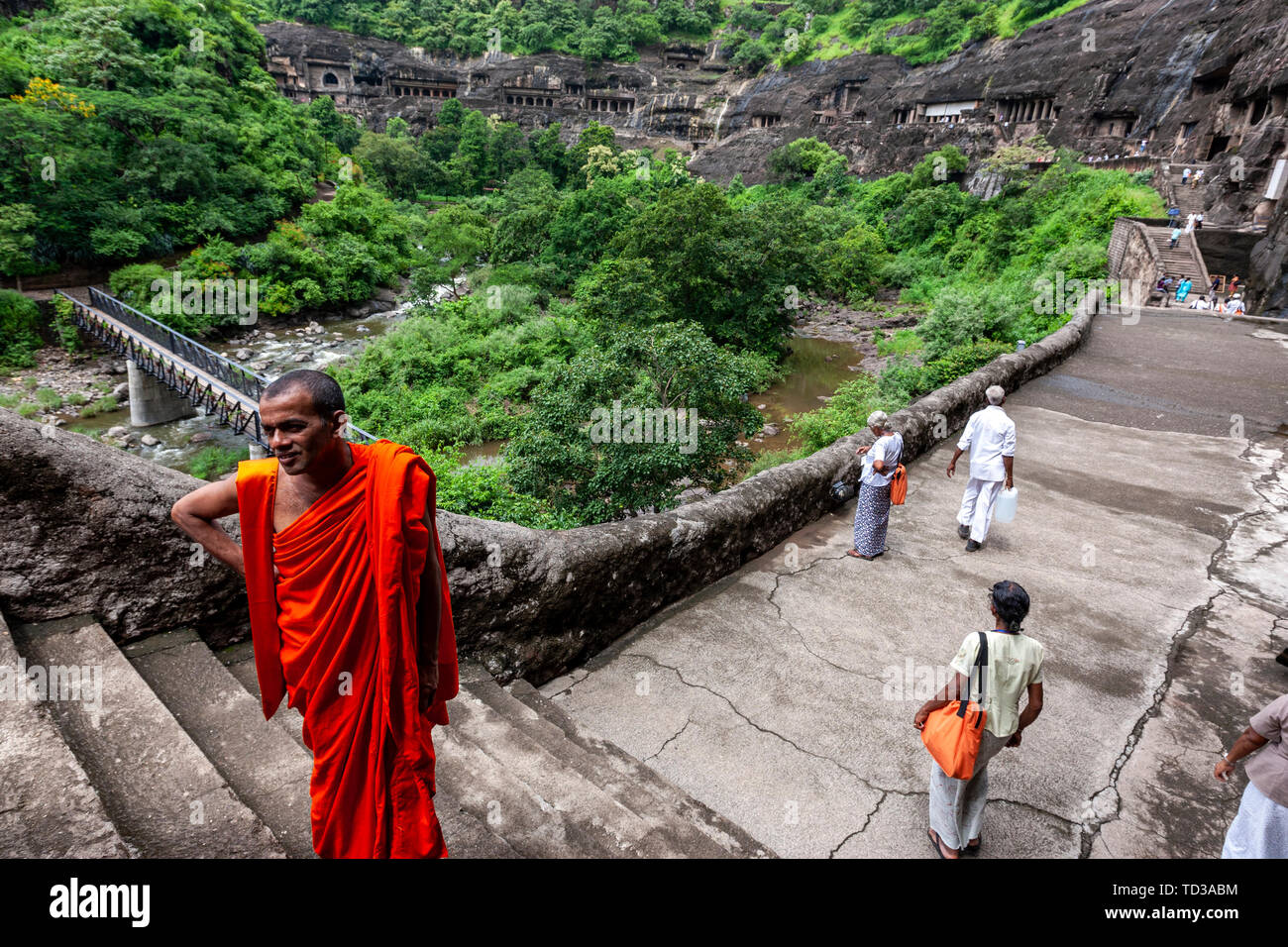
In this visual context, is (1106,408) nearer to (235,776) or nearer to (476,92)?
(235,776)

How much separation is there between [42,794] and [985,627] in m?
4.62

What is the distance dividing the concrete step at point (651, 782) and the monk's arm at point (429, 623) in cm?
107

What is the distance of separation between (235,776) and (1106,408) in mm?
10629

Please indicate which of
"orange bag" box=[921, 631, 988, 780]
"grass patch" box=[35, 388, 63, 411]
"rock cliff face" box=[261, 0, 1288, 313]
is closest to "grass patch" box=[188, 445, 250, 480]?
"grass patch" box=[35, 388, 63, 411]

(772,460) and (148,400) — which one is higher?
(772,460)

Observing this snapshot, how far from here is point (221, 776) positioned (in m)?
2.01

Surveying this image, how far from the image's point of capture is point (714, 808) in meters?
2.89

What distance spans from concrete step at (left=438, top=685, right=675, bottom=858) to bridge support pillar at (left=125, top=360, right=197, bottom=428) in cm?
1948

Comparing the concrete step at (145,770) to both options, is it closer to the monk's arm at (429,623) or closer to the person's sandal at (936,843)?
the monk's arm at (429,623)

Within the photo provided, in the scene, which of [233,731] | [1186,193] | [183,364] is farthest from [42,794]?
[1186,193]

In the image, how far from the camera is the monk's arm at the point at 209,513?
200 centimetres

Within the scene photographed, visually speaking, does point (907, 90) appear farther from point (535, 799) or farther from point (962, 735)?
point (535, 799)

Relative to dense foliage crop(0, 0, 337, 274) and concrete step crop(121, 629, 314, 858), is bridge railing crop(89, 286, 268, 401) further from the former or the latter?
concrete step crop(121, 629, 314, 858)

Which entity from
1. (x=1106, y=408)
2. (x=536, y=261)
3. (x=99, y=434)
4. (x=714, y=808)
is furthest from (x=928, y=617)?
(x=536, y=261)
